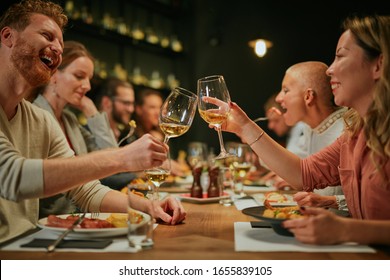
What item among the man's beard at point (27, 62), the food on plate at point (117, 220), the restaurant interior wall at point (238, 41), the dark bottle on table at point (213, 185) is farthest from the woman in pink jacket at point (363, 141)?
the restaurant interior wall at point (238, 41)

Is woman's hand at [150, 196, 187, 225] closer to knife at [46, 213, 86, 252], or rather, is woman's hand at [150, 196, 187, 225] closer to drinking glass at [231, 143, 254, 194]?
knife at [46, 213, 86, 252]

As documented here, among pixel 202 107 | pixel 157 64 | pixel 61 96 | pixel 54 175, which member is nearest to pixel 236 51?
pixel 157 64

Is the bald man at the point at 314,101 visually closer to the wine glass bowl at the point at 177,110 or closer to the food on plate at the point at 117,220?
the wine glass bowl at the point at 177,110

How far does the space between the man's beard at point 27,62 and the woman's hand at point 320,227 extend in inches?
40.7

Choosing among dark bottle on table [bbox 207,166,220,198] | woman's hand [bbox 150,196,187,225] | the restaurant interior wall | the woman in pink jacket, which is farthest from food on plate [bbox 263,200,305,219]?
the restaurant interior wall

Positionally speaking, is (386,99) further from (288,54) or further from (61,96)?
(288,54)

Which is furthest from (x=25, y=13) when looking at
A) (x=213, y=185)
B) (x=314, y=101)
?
(x=314, y=101)

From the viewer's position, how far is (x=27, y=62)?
156cm

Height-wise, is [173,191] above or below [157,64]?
below

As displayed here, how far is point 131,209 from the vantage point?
3.87 feet

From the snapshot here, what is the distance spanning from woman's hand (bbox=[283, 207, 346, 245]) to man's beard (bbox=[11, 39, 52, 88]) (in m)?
1.03

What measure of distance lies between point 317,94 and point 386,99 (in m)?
1.11

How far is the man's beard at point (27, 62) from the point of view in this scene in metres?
1.54
